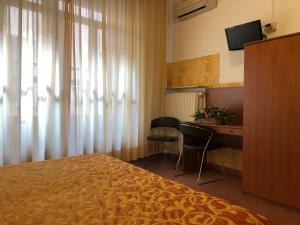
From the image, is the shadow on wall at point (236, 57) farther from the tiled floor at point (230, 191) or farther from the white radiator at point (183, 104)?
the tiled floor at point (230, 191)

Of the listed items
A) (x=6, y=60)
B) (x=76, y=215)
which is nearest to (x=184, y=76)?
(x=6, y=60)

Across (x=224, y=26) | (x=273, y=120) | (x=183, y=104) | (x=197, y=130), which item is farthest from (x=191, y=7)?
(x=273, y=120)

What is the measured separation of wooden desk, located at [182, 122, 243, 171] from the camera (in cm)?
296

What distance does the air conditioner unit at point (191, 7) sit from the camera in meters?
3.72

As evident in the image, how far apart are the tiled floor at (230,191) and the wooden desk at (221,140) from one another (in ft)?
0.65

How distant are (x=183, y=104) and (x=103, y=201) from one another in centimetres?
307

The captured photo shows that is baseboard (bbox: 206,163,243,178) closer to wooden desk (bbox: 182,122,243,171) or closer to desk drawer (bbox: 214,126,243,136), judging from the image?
wooden desk (bbox: 182,122,243,171)

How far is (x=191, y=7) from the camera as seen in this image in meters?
3.95

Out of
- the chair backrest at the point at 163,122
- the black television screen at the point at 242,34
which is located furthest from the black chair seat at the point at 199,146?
the black television screen at the point at 242,34

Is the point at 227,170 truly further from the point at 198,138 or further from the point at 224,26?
the point at 224,26

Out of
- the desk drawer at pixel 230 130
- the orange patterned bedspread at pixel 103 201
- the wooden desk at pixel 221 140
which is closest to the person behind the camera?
Result: the orange patterned bedspread at pixel 103 201

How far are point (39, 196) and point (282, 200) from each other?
7.50 feet

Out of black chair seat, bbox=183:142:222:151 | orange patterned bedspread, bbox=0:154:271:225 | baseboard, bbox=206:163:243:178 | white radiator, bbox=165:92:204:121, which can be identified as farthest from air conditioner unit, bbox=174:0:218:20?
orange patterned bedspread, bbox=0:154:271:225

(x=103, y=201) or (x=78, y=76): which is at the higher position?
(x=78, y=76)
